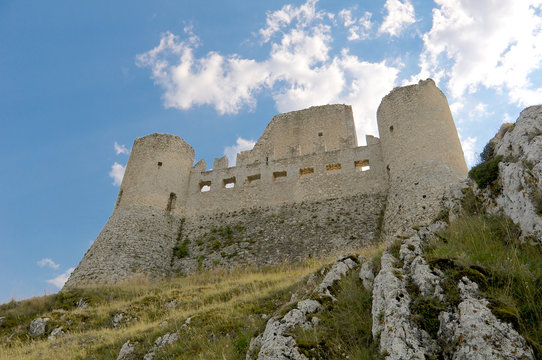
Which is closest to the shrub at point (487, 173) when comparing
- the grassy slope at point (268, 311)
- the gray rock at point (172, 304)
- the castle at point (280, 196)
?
the grassy slope at point (268, 311)

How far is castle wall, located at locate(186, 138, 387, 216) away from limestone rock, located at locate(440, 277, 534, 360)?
A: 51.6 ft

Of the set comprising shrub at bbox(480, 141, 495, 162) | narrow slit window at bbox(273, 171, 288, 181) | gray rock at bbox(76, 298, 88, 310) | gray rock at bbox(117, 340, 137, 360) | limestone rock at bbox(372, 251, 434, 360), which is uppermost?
narrow slit window at bbox(273, 171, 288, 181)

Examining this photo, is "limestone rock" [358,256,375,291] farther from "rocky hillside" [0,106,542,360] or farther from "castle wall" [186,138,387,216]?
"castle wall" [186,138,387,216]

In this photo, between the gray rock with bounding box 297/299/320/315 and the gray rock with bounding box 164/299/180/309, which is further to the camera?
the gray rock with bounding box 164/299/180/309

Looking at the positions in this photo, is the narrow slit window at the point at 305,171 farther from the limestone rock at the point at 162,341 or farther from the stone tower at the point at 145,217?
the limestone rock at the point at 162,341

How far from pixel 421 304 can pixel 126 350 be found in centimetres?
616

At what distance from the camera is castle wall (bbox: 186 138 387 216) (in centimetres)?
1970

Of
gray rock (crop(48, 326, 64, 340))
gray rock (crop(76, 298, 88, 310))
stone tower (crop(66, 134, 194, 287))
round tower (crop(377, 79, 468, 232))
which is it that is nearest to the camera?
gray rock (crop(48, 326, 64, 340))

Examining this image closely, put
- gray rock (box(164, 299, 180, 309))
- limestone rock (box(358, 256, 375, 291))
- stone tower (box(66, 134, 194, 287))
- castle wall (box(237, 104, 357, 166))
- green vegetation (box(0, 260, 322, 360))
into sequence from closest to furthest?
limestone rock (box(358, 256, 375, 291)) → green vegetation (box(0, 260, 322, 360)) → gray rock (box(164, 299, 180, 309)) → stone tower (box(66, 134, 194, 287)) → castle wall (box(237, 104, 357, 166))

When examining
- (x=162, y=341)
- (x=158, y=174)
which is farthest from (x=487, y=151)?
(x=158, y=174)

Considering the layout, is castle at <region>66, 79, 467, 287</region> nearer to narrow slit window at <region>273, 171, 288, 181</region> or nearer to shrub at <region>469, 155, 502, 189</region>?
narrow slit window at <region>273, 171, 288, 181</region>

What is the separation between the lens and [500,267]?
4.21 metres

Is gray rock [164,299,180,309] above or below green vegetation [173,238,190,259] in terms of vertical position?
below

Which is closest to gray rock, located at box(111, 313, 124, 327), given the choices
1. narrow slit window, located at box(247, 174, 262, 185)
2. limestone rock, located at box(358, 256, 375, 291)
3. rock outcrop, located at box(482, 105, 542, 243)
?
limestone rock, located at box(358, 256, 375, 291)
